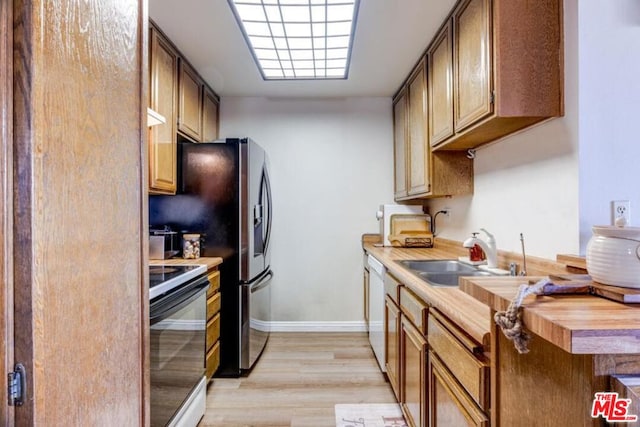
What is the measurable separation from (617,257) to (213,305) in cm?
215

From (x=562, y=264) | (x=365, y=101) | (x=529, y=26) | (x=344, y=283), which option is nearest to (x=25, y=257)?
(x=562, y=264)

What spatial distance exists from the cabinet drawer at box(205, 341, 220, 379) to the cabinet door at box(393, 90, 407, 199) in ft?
6.57

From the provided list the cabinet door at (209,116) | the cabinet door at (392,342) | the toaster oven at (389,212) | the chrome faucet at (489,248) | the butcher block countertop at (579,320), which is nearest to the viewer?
the butcher block countertop at (579,320)

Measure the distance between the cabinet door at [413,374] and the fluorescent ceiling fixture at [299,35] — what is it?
6.00 feet

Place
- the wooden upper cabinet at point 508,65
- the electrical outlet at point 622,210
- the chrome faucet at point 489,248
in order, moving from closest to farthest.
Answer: the electrical outlet at point 622,210
the wooden upper cabinet at point 508,65
the chrome faucet at point 489,248

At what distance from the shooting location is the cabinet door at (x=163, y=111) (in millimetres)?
2162

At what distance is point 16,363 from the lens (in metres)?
0.60

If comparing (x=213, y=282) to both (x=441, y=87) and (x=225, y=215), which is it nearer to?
(x=225, y=215)

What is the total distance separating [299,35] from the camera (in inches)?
92.1

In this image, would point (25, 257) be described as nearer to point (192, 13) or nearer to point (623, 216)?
point (623, 216)

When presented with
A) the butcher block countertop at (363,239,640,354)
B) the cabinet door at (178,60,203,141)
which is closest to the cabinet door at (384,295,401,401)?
the butcher block countertop at (363,239,640,354)

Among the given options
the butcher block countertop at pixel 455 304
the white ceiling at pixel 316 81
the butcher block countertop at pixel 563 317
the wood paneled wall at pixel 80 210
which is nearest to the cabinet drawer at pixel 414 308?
the butcher block countertop at pixel 455 304

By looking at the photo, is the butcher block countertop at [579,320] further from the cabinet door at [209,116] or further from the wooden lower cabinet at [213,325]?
the cabinet door at [209,116]

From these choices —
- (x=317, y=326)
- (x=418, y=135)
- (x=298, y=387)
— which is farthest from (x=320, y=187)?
(x=298, y=387)
